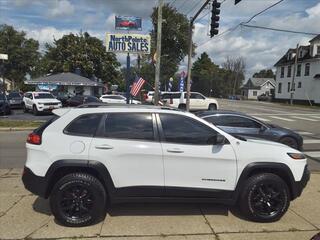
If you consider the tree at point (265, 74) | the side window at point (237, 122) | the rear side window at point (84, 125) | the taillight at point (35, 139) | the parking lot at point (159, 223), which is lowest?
the parking lot at point (159, 223)

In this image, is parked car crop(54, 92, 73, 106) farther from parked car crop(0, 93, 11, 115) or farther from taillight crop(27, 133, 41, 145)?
taillight crop(27, 133, 41, 145)

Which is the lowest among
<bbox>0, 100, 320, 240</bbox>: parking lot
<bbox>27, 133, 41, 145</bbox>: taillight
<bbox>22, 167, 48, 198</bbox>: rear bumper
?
<bbox>0, 100, 320, 240</bbox>: parking lot

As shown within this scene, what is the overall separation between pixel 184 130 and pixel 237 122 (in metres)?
6.64

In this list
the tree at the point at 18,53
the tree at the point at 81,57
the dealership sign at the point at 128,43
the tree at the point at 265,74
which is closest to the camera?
the dealership sign at the point at 128,43

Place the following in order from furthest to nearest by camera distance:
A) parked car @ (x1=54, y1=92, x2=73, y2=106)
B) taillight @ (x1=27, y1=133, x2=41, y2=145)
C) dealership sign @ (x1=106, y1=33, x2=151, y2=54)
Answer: parked car @ (x1=54, y1=92, x2=73, y2=106)
dealership sign @ (x1=106, y1=33, x2=151, y2=54)
taillight @ (x1=27, y1=133, x2=41, y2=145)

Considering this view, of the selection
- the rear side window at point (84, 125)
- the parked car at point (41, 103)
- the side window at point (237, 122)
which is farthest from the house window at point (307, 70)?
the rear side window at point (84, 125)

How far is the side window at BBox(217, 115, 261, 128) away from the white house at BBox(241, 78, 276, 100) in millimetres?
103433

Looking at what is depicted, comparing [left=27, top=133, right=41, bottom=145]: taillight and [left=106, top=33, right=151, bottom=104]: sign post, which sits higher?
[left=106, top=33, right=151, bottom=104]: sign post

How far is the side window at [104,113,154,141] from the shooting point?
5.53 m

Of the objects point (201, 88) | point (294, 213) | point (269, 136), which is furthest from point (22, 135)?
point (201, 88)

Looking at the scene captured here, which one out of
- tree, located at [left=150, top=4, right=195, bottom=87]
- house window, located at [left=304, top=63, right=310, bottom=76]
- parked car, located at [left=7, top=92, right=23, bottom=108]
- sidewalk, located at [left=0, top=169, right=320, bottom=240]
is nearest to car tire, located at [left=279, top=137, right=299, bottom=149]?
sidewalk, located at [left=0, top=169, right=320, bottom=240]

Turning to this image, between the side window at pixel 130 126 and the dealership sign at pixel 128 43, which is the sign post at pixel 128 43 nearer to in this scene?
the dealership sign at pixel 128 43

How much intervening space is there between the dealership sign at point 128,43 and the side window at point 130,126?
1583cm

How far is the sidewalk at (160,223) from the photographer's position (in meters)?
5.08
